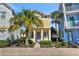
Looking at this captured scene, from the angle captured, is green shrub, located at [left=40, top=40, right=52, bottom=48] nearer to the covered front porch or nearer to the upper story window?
the covered front porch

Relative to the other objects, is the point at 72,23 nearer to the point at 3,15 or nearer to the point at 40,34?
the point at 40,34

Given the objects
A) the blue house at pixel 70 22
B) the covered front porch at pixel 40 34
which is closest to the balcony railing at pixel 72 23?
the blue house at pixel 70 22

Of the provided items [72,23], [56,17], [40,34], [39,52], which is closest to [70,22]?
[72,23]

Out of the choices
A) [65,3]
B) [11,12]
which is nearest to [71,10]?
[65,3]

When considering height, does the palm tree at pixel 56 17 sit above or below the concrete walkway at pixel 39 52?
above

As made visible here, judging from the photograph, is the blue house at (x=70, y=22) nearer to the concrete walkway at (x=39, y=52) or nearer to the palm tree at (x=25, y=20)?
the concrete walkway at (x=39, y=52)

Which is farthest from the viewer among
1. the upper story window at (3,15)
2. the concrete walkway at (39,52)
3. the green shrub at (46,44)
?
the upper story window at (3,15)
